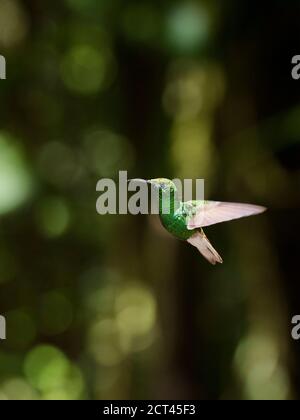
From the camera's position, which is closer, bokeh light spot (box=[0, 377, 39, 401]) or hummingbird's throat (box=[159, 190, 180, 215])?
hummingbird's throat (box=[159, 190, 180, 215])

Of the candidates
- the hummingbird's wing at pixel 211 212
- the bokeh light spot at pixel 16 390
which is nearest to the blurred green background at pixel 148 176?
the bokeh light spot at pixel 16 390

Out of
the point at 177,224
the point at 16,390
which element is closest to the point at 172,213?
the point at 177,224

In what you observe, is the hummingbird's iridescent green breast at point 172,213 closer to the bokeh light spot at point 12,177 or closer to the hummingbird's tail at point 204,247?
the hummingbird's tail at point 204,247

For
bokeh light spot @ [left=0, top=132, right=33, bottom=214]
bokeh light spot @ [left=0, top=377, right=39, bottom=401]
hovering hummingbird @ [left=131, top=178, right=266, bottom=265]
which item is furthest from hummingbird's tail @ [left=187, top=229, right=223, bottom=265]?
bokeh light spot @ [left=0, top=377, right=39, bottom=401]

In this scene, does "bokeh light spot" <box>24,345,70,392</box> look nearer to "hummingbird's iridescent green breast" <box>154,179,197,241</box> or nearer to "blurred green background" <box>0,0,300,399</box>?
"blurred green background" <box>0,0,300,399</box>

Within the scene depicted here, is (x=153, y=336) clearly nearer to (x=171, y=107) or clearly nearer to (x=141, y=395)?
(x=141, y=395)
